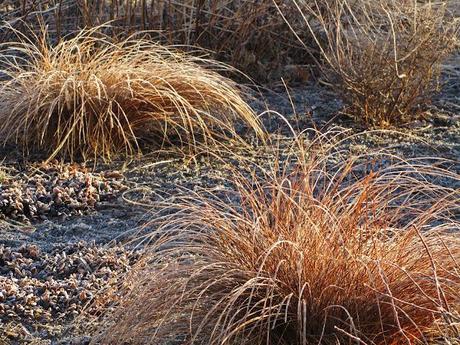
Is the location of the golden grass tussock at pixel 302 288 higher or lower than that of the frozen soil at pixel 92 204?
higher

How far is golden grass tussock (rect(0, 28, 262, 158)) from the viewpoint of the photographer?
18.9ft

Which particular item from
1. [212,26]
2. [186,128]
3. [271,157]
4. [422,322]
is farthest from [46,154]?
[422,322]

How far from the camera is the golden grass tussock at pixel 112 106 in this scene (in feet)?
18.9

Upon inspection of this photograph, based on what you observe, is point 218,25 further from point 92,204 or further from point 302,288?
point 302,288

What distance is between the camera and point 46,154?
582 cm

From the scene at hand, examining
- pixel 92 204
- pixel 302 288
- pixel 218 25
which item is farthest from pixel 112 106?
pixel 302 288

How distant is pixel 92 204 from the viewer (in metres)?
5.08

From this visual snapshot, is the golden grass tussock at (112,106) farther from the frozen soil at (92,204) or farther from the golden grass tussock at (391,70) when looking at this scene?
the golden grass tussock at (391,70)

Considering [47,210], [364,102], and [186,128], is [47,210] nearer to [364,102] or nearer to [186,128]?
[186,128]

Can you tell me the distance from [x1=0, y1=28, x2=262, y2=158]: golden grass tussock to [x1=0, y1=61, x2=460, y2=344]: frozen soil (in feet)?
0.56

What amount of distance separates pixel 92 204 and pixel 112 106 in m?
0.95

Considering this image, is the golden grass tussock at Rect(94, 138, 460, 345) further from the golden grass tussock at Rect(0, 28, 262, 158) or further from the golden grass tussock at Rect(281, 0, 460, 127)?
the golden grass tussock at Rect(281, 0, 460, 127)

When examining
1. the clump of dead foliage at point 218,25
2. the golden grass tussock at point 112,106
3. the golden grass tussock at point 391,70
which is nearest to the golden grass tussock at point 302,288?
the golden grass tussock at point 112,106

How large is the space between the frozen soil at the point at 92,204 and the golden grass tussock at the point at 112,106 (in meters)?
0.17
